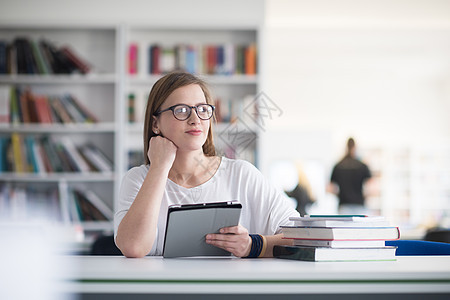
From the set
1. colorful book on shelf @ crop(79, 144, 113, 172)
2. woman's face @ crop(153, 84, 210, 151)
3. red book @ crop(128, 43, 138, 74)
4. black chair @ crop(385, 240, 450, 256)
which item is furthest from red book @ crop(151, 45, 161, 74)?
black chair @ crop(385, 240, 450, 256)

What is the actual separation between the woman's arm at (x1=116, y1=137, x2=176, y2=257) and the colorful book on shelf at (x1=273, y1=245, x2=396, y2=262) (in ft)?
1.29

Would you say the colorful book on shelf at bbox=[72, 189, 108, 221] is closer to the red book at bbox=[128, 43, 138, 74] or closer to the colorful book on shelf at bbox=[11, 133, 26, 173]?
the colorful book on shelf at bbox=[11, 133, 26, 173]

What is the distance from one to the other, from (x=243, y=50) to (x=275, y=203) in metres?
2.65

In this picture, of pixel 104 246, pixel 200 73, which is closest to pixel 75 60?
pixel 200 73

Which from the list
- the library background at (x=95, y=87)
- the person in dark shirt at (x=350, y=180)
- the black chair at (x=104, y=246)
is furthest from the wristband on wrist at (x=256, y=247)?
the person in dark shirt at (x=350, y=180)

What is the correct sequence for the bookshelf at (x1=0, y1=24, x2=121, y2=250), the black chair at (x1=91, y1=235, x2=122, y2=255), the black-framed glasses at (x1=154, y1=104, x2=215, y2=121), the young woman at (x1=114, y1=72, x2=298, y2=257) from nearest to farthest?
the young woman at (x1=114, y1=72, x2=298, y2=257)
the black-framed glasses at (x1=154, y1=104, x2=215, y2=121)
the black chair at (x1=91, y1=235, x2=122, y2=255)
the bookshelf at (x1=0, y1=24, x2=121, y2=250)

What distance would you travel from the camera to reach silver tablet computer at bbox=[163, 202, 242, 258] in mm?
1298

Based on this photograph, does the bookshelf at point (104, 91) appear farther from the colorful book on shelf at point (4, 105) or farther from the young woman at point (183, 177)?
the young woman at point (183, 177)

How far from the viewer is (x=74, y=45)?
434cm

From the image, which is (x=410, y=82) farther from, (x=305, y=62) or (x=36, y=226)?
(x=36, y=226)

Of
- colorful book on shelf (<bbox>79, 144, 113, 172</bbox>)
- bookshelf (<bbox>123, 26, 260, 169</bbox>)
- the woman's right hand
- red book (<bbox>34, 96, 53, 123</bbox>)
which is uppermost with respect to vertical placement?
bookshelf (<bbox>123, 26, 260, 169</bbox>)

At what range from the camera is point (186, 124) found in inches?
63.6

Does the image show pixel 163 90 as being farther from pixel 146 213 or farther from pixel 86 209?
pixel 86 209

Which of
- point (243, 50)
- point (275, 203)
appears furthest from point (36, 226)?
point (243, 50)
